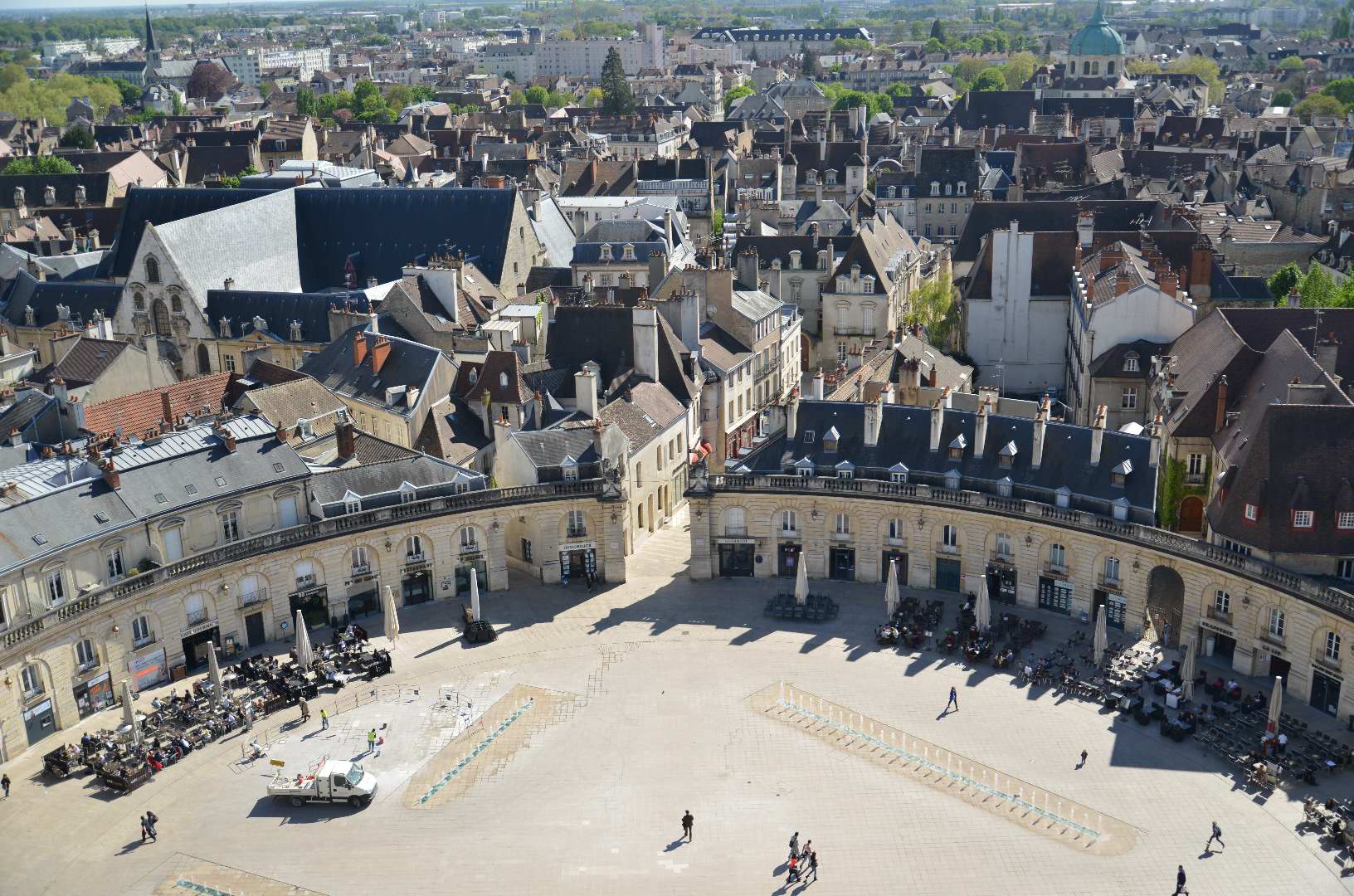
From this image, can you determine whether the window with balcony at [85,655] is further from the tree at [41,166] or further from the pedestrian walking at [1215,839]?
the tree at [41,166]

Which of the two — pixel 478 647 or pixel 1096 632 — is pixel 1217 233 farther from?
pixel 478 647

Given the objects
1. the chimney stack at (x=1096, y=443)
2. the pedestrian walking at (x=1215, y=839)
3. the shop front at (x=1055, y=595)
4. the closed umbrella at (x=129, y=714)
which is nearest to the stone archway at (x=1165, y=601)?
the shop front at (x=1055, y=595)

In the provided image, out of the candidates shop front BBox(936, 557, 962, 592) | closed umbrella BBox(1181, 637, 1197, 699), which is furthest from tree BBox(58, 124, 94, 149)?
closed umbrella BBox(1181, 637, 1197, 699)

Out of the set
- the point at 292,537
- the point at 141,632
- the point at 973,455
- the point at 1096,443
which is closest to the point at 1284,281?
the point at 1096,443

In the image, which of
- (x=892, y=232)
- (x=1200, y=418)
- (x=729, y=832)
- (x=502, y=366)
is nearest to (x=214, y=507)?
(x=502, y=366)

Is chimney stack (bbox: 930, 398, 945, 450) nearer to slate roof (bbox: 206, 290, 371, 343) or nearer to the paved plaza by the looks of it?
Answer: the paved plaza

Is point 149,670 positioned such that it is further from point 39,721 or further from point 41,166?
point 41,166
